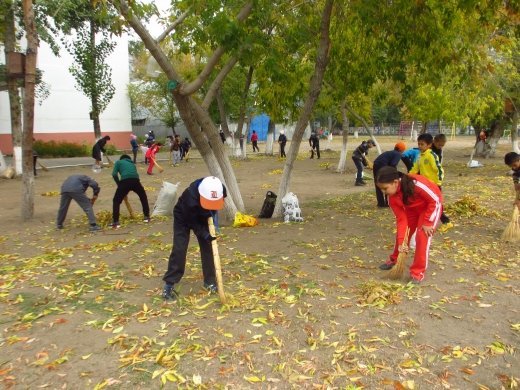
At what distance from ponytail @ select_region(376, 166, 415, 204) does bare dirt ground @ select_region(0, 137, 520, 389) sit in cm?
106

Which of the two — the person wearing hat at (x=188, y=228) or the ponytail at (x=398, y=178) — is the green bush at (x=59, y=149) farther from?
the ponytail at (x=398, y=178)

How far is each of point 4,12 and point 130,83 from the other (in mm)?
20954

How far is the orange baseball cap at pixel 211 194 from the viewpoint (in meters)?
4.39

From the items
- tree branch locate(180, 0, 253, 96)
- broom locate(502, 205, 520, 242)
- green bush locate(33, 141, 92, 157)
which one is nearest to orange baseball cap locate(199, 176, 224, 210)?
tree branch locate(180, 0, 253, 96)

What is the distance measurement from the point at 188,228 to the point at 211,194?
26.1 inches

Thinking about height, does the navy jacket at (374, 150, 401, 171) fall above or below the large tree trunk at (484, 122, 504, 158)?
below

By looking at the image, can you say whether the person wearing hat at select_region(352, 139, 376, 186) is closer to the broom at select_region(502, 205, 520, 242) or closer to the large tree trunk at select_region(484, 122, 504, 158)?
the broom at select_region(502, 205, 520, 242)

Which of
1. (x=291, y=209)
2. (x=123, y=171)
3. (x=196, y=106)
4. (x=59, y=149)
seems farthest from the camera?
(x=59, y=149)

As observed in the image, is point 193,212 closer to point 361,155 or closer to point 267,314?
point 267,314

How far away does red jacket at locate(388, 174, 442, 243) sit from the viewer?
4.96 metres

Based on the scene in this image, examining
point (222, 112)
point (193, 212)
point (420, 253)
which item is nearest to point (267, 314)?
point (193, 212)

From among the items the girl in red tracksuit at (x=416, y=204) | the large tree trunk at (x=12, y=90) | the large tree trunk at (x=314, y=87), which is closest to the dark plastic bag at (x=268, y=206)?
the large tree trunk at (x=314, y=87)

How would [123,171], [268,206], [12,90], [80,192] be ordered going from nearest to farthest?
[80,192], [123,171], [268,206], [12,90]

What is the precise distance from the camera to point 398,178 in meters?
4.95
